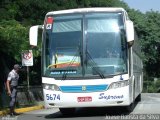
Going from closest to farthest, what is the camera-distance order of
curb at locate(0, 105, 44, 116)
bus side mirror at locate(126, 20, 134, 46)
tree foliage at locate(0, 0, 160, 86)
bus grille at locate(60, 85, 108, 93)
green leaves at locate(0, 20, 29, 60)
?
bus grille at locate(60, 85, 108, 93) < bus side mirror at locate(126, 20, 134, 46) < curb at locate(0, 105, 44, 116) < green leaves at locate(0, 20, 29, 60) < tree foliage at locate(0, 0, 160, 86)

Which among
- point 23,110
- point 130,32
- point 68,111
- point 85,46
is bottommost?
point 23,110

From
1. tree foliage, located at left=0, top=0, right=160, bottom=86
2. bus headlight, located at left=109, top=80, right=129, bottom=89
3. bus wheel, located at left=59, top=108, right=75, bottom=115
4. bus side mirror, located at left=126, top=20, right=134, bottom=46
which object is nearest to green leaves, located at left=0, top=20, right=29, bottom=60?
tree foliage, located at left=0, top=0, right=160, bottom=86

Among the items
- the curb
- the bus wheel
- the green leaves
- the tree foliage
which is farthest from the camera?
the tree foliage

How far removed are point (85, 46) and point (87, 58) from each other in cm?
43

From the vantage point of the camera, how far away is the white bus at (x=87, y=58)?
16000 mm

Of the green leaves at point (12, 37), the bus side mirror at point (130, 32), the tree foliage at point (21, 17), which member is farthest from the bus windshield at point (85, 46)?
the tree foliage at point (21, 17)

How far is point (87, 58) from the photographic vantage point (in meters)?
16.3

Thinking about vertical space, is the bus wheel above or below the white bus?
below

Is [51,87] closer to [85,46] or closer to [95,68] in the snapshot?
[95,68]

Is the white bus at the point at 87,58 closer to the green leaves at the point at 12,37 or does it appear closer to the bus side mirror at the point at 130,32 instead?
the bus side mirror at the point at 130,32

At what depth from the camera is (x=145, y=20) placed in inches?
2435

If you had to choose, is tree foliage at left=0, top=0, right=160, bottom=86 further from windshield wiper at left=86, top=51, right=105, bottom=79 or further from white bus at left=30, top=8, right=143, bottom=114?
windshield wiper at left=86, top=51, right=105, bottom=79

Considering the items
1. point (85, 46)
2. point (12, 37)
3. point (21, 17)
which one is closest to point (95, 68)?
point (85, 46)

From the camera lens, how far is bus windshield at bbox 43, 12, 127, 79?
16.2m
